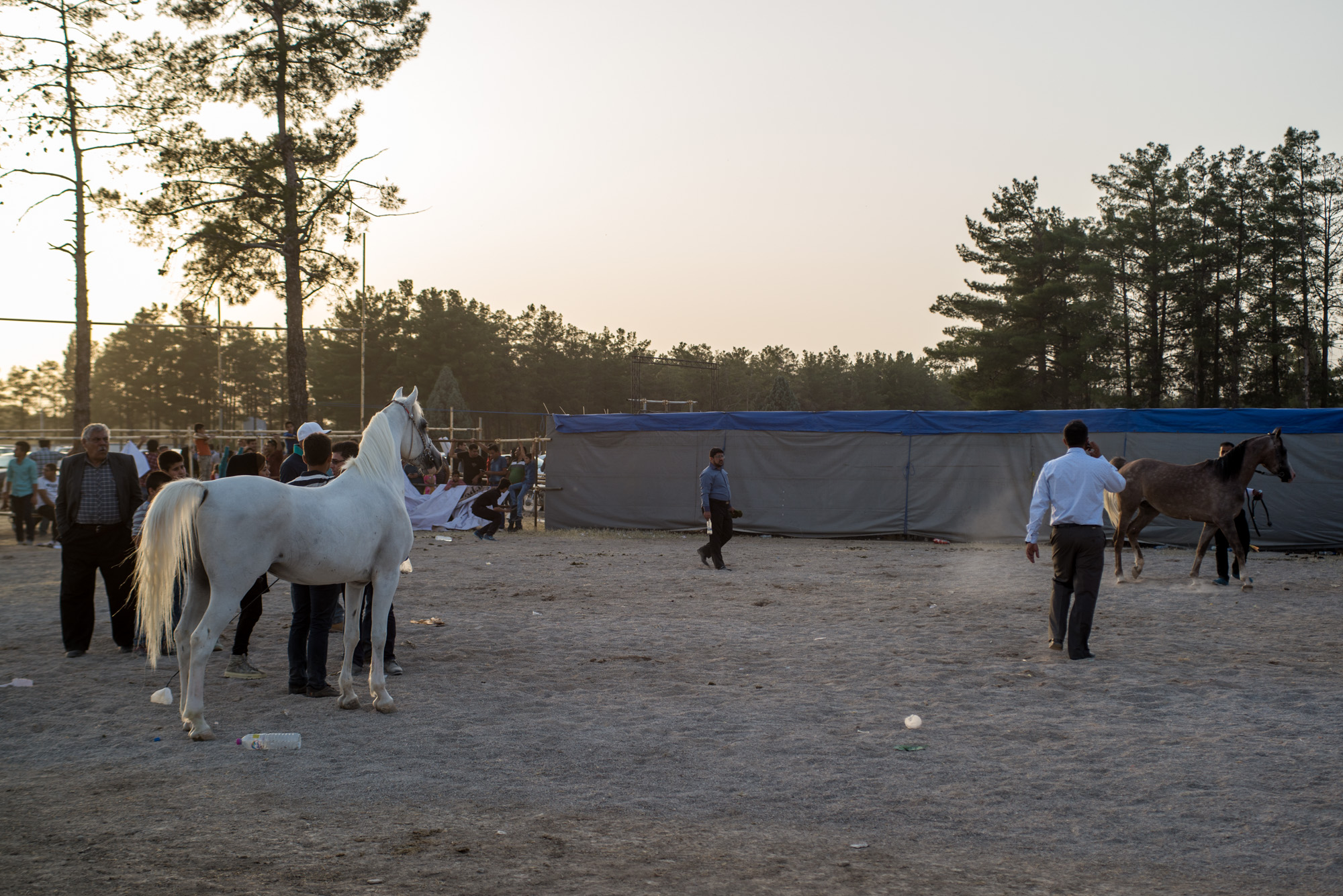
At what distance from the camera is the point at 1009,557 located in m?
17.0

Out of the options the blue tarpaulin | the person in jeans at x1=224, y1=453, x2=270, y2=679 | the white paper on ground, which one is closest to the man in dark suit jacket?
the person in jeans at x1=224, y1=453, x2=270, y2=679

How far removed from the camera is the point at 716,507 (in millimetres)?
14898

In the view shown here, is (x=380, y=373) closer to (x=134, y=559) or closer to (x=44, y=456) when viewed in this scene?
(x=44, y=456)

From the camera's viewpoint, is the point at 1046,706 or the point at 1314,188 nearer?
the point at 1046,706

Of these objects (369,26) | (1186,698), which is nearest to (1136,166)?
(369,26)

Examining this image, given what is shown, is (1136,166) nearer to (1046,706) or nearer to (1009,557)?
(1009,557)

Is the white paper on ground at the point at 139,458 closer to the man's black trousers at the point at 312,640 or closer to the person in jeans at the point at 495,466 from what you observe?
the person in jeans at the point at 495,466

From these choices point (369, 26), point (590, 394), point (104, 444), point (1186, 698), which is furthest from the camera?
point (590, 394)

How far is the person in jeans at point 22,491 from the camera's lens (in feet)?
60.5

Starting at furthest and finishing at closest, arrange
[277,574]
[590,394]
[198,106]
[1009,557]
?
[590,394]
[198,106]
[1009,557]
[277,574]

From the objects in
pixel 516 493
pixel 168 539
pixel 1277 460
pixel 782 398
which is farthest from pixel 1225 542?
pixel 782 398

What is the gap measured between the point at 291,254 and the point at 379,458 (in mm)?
18931

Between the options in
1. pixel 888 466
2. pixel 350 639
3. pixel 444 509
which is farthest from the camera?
pixel 444 509

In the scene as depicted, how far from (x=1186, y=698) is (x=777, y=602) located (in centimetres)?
538
